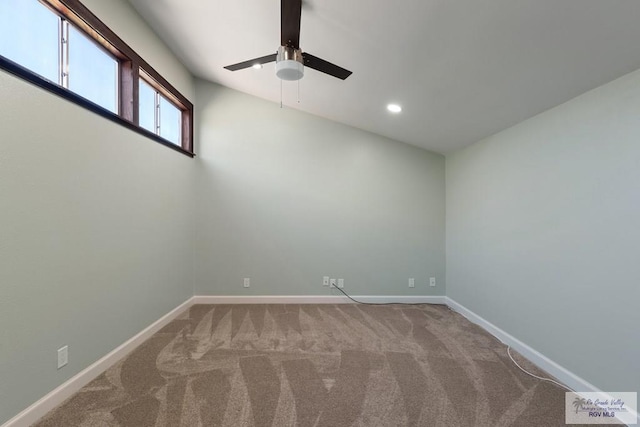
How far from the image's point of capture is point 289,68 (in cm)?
177

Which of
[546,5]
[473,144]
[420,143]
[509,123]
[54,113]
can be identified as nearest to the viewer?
[546,5]

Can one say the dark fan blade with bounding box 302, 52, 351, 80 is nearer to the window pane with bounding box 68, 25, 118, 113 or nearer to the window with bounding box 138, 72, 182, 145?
the window pane with bounding box 68, 25, 118, 113

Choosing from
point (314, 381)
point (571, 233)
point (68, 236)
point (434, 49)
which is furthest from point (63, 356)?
point (571, 233)

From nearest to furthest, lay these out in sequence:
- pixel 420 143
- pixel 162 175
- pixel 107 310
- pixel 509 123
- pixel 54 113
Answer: pixel 54 113 < pixel 107 310 < pixel 509 123 < pixel 162 175 < pixel 420 143

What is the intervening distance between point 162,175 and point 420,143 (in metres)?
3.26

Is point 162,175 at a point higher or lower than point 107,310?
higher

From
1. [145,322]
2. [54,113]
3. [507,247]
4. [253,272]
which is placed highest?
[54,113]

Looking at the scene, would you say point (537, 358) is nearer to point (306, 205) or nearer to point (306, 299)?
point (306, 299)

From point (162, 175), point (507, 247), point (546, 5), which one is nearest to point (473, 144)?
point (507, 247)

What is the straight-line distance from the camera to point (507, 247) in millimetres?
2727

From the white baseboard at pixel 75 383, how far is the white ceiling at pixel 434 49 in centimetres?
297

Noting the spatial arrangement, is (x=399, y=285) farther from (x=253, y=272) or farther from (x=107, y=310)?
(x=107, y=310)

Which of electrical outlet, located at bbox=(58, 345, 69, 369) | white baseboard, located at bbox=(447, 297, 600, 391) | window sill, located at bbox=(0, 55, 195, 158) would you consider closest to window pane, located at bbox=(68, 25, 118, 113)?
window sill, located at bbox=(0, 55, 195, 158)

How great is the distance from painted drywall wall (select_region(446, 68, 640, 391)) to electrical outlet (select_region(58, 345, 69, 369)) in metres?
3.58
